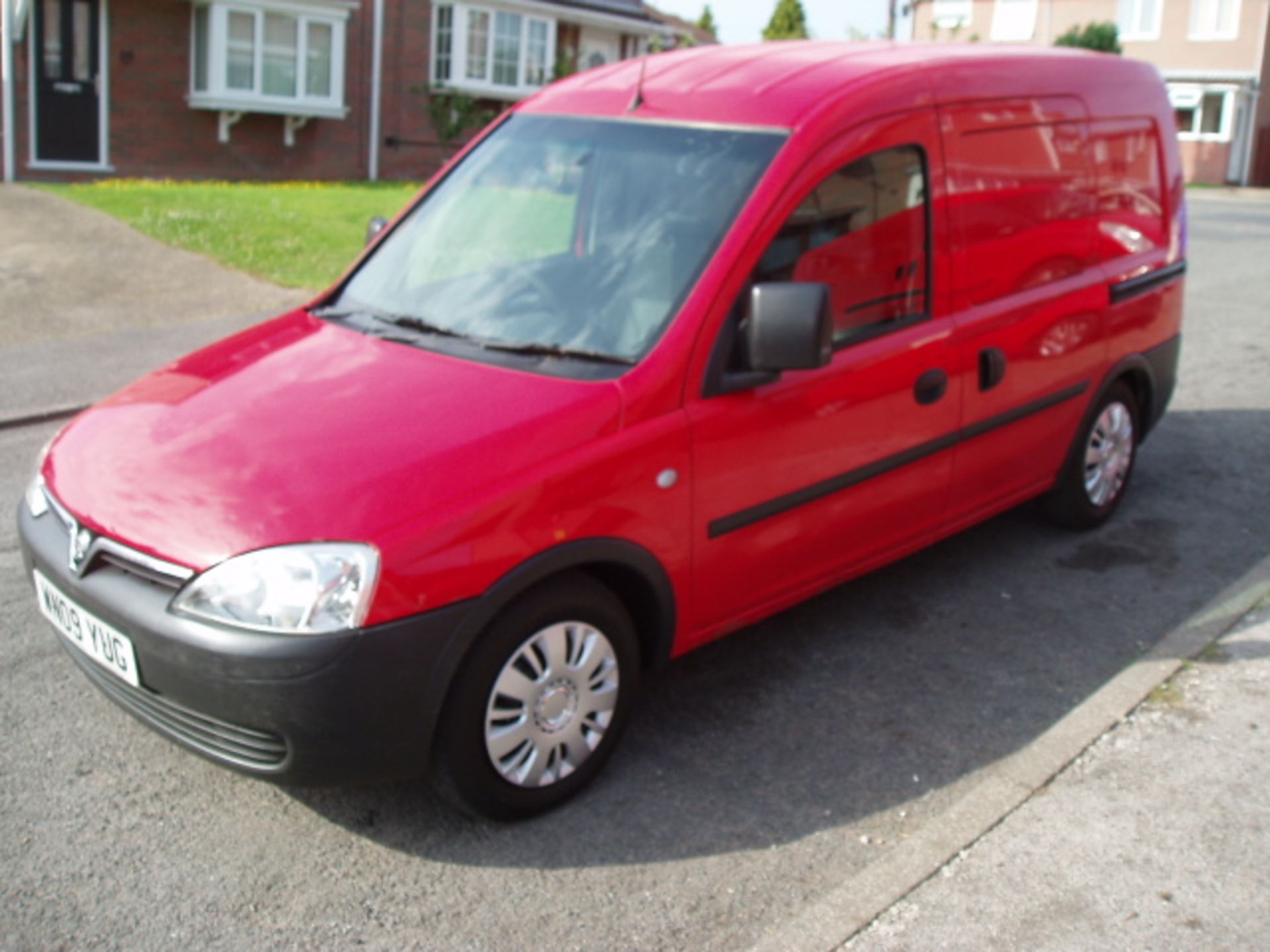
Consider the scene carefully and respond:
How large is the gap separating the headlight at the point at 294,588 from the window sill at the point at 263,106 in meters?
22.2

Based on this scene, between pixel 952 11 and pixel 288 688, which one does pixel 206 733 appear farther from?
pixel 952 11

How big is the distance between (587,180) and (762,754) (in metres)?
2.04

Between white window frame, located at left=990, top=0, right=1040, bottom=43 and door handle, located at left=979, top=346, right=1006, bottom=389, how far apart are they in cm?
4881

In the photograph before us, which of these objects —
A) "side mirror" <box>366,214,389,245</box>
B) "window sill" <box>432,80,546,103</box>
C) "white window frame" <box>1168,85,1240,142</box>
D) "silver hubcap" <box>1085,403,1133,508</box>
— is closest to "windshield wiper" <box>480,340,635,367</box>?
"side mirror" <box>366,214,389,245</box>

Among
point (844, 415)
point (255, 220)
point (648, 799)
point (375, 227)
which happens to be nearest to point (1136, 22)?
point (255, 220)

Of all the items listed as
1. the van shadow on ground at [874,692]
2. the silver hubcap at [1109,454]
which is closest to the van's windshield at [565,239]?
the van shadow on ground at [874,692]

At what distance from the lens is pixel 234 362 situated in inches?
174

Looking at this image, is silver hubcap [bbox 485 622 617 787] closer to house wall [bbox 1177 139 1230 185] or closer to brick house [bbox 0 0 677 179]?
brick house [bbox 0 0 677 179]

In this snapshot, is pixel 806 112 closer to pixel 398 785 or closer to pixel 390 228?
pixel 390 228

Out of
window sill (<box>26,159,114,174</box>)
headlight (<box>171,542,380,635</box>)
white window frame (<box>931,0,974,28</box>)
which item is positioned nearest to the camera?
headlight (<box>171,542,380,635</box>)

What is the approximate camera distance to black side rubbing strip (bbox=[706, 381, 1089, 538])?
14.0 feet

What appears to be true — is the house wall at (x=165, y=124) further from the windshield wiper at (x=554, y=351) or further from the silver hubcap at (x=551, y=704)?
the silver hubcap at (x=551, y=704)

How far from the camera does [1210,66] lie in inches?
1833

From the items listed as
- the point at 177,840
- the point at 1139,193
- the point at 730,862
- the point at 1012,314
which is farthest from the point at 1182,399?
the point at 177,840
